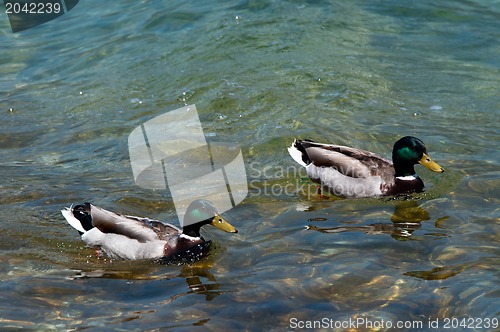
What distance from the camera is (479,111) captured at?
39.3 ft

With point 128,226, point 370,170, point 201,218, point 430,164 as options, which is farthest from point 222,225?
point 430,164

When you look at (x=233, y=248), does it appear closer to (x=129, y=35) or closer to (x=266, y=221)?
(x=266, y=221)

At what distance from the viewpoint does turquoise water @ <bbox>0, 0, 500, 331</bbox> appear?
6.55 metres

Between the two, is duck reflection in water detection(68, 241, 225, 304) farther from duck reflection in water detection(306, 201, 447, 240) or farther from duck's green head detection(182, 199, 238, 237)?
duck reflection in water detection(306, 201, 447, 240)

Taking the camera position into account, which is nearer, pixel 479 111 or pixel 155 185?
pixel 155 185

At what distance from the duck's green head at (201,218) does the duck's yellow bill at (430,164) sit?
288 centimetres

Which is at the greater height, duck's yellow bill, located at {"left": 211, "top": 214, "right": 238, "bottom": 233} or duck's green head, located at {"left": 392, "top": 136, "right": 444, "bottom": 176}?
duck's yellow bill, located at {"left": 211, "top": 214, "right": 238, "bottom": 233}

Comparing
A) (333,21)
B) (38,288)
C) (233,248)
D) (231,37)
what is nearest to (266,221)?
(233,248)

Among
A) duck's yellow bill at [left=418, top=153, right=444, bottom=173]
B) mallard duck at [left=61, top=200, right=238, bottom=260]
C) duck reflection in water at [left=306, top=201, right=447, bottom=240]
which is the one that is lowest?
duck reflection in water at [left=306, top=201, right=447, bottom=240]

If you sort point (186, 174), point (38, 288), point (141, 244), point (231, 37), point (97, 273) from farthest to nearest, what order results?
1. point (231, 37)
2. point (186, 174)
3. point (141, 244)
4. point (97, 273)
5. point (38, 288)

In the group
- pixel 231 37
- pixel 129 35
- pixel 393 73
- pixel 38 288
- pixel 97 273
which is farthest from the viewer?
pixel 129 35

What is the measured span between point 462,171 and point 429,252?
259 cm

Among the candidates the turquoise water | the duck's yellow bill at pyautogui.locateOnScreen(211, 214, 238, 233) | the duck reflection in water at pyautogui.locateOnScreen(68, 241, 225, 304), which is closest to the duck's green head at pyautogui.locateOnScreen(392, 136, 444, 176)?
the turquoise water

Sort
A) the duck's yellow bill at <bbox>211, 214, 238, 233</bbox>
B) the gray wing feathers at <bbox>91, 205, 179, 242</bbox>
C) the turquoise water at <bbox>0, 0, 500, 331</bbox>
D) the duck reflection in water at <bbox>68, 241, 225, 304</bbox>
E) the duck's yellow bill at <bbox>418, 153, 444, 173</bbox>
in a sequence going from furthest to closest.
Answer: the duck's yellow bill at <bbox>418, 153, 444, 173</bbox>
the gray wing feathers at <bbox>91, 205, 179, 242</bbox>
the duck's yellow bill at <bbox>211, 214, 238, 233</bbox>
the duck reflection in water at <bbox>68, 241, 225, 304</bbox>
the turquoise water at <bbox>0, 0, 500, 331</bbox>
